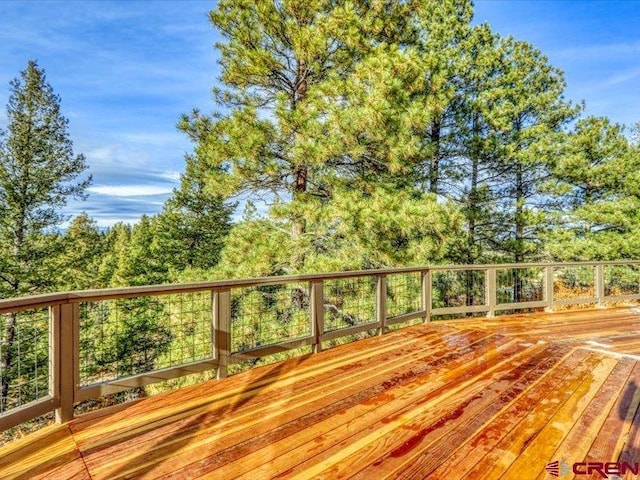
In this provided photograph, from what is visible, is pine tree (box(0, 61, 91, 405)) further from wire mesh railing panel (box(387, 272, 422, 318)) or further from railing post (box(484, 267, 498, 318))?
railing post (box(484, 267, 498, 318))

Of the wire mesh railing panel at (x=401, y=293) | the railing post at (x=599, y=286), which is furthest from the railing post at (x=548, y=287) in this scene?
the wire mesh railing panel at (x=401, y=293)

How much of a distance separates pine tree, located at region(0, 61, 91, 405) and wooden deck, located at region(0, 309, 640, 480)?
1090cm

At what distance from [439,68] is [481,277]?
209 inches

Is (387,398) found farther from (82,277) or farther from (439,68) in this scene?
(82,277)

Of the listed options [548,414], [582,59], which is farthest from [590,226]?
[548,414]

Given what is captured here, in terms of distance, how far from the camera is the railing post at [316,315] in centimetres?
390

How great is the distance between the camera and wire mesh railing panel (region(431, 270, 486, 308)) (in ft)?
26.7

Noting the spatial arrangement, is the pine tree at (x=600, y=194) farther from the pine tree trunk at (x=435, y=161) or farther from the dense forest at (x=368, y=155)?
the pine tree trunk at (x=435, y=161)

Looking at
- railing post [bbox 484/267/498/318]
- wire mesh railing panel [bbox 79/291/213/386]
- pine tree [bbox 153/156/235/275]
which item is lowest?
wire mesh railing panel [bbox 79/291/213/386]

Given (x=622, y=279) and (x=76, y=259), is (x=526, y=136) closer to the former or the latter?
(x=622, y=279)

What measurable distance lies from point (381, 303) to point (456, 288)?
4.94m

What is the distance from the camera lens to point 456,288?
8875 millimetres

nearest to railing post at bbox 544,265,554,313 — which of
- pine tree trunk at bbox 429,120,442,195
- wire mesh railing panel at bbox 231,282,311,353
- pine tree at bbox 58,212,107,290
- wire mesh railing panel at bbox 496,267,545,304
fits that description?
wire mesh railing panel at bbox 496,267,545,304

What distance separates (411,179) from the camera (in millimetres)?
9156
